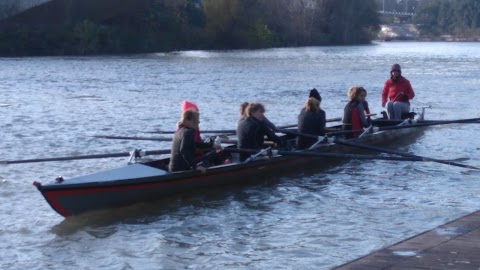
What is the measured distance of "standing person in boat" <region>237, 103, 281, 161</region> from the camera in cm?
1297

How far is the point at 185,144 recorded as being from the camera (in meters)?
11.4

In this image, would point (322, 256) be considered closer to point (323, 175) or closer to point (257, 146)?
point (257, 146)

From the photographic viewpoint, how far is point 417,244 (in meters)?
8.50

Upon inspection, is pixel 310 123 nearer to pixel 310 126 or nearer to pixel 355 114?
pixel 310 126

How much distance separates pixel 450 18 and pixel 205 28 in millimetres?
79983

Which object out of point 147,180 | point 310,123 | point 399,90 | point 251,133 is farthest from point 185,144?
point 399,90

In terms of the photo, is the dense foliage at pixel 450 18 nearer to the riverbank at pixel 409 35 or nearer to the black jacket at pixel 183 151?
the riverbank at pixel 409 35

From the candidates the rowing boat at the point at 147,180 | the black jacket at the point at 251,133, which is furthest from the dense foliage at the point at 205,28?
the rowing boat at the point at 147,180

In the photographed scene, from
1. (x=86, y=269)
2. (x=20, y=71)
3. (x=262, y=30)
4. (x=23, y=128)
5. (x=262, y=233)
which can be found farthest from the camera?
(x=262, y=30)

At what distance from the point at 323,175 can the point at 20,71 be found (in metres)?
28.6

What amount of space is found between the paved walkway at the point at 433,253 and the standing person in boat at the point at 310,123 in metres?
5.35

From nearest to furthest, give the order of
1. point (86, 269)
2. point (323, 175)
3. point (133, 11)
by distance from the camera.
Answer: point (86, 269)
point (323, 175)
point (133, 11)

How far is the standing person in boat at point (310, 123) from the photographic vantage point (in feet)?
46.7

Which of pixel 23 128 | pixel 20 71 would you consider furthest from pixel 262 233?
pixel 20 71
